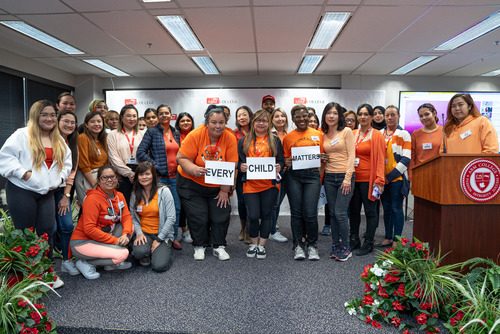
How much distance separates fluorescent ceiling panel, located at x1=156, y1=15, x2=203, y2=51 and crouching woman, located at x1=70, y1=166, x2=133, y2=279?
2.10 meters

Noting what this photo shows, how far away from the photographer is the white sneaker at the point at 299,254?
9.84 feet

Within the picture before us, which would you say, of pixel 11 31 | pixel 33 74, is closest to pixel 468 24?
pixel 11 31

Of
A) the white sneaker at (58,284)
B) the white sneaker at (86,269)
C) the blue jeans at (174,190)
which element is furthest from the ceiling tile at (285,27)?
the white sneaker at (58,284)

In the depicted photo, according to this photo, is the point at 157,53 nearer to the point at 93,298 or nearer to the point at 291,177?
the point at 291,177

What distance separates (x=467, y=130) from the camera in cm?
252

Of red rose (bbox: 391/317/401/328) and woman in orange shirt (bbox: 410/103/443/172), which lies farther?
woman in orange shirt (bbox: 410/103/443/172)

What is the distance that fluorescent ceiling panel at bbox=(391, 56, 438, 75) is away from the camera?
5288mm

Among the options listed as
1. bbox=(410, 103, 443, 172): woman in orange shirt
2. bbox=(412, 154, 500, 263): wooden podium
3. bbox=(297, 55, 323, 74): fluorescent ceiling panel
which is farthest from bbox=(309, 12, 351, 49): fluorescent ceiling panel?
bbox=(412, 154, 500, 263): wooden podium

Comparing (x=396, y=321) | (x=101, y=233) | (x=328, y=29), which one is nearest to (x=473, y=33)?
(x=328, y=29)

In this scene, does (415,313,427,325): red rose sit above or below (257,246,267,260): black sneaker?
above

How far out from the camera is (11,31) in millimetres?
4125

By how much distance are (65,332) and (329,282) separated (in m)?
1.87

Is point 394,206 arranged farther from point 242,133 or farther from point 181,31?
point 181,31

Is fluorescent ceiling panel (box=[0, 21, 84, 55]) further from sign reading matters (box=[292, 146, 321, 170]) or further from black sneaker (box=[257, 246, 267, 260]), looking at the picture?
black sneaker (box=[257, 246, 267, 260])
